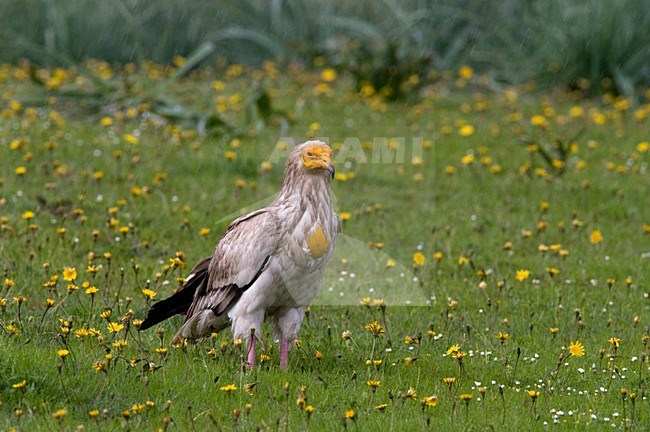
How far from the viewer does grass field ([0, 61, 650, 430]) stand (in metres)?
4.95

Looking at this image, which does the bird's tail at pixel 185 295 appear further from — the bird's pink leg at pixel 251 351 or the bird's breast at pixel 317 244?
the bird's breast at pixel 317 244

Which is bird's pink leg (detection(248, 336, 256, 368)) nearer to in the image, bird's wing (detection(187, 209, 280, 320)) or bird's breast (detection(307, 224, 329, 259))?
bird's wing (detection(187, 209, 280, 320))

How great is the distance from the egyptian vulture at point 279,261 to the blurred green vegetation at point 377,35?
737cm

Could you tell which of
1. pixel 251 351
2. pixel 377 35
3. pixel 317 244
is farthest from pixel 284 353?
pixel 377 35

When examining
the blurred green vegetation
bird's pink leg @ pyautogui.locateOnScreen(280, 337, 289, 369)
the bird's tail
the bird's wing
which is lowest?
bird's pink leg @ pyautogui.locateOnScreen(280, 337, 289, 369)

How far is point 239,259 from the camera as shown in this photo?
548cm

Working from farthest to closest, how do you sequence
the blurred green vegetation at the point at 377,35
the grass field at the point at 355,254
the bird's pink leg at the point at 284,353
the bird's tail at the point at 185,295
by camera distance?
the blurred green vegetation at the point at 377,35, the bird's tail at the point at 185,295, the bird's pink leg at the point at 284,353, the grass field at the point at 355,254

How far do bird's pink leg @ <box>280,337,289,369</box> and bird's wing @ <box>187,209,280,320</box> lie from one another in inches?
14.2

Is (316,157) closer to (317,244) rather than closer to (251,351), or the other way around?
(317,244)

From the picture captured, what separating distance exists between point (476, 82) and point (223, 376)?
397 inches

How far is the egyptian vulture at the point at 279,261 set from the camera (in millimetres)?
5402

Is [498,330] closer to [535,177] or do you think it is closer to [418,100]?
[535,177]

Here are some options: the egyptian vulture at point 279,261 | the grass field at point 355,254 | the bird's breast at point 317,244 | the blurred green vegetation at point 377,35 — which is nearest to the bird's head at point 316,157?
the egyptian vulture at point 279,261

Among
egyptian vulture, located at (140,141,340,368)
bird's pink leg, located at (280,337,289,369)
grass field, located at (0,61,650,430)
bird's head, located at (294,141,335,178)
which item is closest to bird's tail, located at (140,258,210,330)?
egyptian vulture, located at (140,141,340,368)
